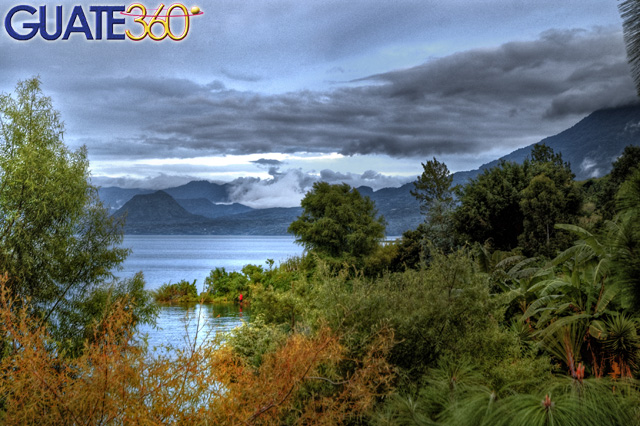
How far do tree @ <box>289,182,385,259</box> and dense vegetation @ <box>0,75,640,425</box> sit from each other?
49.1ft

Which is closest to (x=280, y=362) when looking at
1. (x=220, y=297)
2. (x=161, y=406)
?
(x=161, y=406)

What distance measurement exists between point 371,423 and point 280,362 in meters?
1.58

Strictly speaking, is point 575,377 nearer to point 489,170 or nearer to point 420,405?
point 420,405

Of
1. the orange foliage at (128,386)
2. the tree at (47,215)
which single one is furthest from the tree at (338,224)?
the orange foliage at (128,386)

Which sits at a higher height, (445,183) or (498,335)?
(445,183)

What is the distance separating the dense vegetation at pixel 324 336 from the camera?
141 inches

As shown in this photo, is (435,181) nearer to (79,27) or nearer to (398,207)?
(79,27)

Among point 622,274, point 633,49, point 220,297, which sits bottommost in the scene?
point 220,297

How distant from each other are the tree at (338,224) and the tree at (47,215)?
65.3ft

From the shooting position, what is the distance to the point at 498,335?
6.91m

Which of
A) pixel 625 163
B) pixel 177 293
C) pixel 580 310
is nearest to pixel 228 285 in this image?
pixel 177 293

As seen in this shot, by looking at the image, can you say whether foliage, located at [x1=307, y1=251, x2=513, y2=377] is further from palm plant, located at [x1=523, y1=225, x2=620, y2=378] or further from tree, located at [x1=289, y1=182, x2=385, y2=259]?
tree, located at [x1=289, y1=182, x2=385, y2=259]

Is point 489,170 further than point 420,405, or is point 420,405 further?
point 489,170

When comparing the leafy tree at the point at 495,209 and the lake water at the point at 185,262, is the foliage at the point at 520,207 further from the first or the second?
the lake water at the point at 185,262
